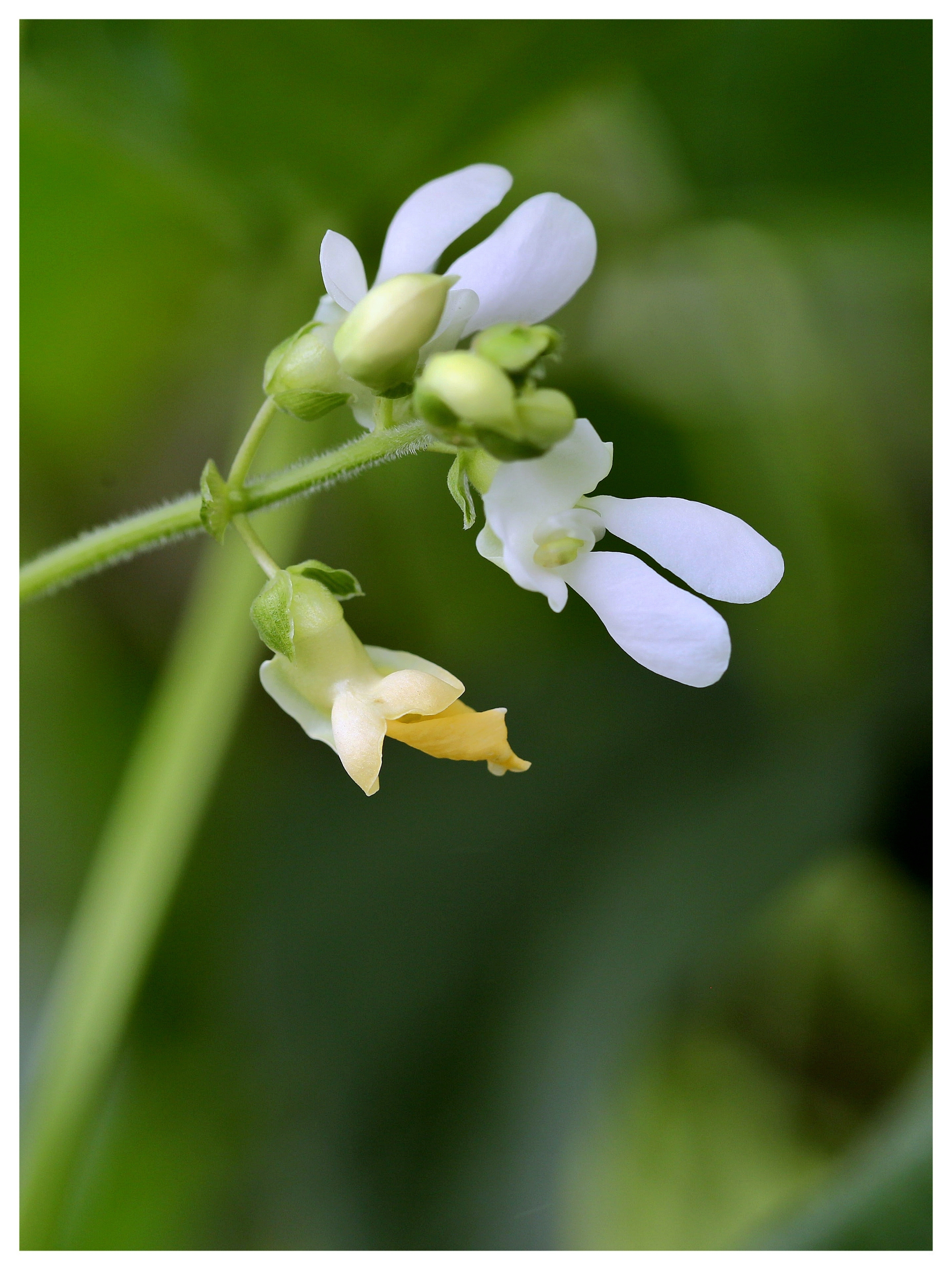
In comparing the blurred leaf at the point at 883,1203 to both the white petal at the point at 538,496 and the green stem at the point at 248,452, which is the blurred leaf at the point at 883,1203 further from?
the green stem at the point at 248,452

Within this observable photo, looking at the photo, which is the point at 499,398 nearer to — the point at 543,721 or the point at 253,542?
the point at 253,542

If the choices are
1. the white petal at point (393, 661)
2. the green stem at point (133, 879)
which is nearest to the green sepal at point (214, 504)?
the white petal at point (393, 661)

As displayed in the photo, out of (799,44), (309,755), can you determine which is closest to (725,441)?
(799,44)

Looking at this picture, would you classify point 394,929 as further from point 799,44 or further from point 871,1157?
point 799,44

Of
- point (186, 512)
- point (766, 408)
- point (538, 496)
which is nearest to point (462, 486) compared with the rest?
point (538, 496)

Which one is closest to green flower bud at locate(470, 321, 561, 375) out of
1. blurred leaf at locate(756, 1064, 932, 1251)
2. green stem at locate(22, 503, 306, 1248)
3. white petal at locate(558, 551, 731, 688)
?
white petal at locate(558, 551, 731, 688)

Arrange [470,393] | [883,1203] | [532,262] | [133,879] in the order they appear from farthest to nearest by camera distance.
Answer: [133,879] < [883,1203] < [532,262] < [470,393]

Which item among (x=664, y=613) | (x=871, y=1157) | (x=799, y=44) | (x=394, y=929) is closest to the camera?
(x=664, y=613)
